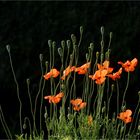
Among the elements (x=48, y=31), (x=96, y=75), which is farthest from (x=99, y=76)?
(x=48, y=31)

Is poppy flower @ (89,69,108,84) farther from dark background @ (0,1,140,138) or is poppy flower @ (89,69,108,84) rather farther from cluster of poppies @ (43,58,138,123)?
dark background @ (0,1,140,138)

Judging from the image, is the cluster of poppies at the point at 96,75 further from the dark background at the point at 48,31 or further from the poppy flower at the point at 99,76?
the dark background at the point at 48,31

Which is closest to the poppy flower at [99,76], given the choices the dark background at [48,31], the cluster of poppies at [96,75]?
the cluster of poppies at [96,75]

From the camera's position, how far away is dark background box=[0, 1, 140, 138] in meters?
5.49

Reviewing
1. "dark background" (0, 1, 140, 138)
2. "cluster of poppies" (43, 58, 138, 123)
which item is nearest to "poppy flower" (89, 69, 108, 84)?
"cluster of poppies" (43, 58, 138, 123)

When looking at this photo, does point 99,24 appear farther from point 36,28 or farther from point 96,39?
point 36,28

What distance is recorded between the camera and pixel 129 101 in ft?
18.2

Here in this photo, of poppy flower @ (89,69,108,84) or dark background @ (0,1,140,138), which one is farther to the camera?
dark background @ (0,1,140,138)

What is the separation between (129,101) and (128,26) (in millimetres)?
699

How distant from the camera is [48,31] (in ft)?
18.2

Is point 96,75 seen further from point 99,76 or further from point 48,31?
point 48,31

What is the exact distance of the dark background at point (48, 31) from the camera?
5488mm

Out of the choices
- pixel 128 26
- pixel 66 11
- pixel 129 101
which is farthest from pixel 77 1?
pixel 129 101

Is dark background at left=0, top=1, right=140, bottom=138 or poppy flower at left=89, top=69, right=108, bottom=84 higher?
poppy flower at left=89, top=69, right=108, bottom=84
